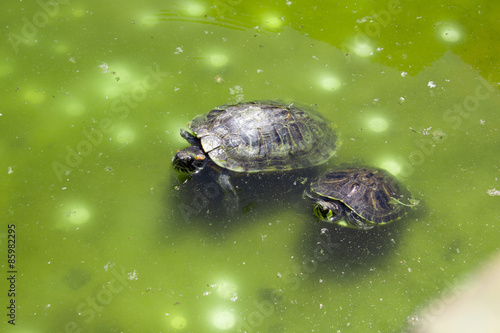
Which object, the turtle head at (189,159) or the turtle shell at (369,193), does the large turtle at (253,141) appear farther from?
the turtle shell at (369,193)

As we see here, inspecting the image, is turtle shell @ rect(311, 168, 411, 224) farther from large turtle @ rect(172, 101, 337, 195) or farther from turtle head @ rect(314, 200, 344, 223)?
large turtle @ rect(172, 101, 337, 195)

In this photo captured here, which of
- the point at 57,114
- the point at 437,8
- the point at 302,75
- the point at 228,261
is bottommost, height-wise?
the point at 228,261

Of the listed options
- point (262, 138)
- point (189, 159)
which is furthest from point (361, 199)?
point (189, 159)

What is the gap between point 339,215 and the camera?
3004 millimetres

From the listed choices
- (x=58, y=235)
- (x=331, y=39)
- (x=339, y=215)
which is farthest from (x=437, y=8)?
(x=58, y=235)

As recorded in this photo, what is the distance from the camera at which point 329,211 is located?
2.92m

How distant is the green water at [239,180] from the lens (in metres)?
2.68

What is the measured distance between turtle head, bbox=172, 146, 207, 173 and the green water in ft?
0.45

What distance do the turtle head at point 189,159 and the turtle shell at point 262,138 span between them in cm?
7

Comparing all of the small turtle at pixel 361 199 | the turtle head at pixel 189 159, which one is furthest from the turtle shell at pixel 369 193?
the turtle head at pixel 189 159

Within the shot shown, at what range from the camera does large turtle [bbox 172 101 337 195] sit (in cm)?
310

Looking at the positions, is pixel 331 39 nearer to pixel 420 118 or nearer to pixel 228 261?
pixel 420 118

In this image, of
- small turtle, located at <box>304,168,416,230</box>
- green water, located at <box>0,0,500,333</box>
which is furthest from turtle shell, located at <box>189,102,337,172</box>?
Result: small turtle, located at <box>304,168,416,230</box>

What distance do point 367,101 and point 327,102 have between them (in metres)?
0.36
